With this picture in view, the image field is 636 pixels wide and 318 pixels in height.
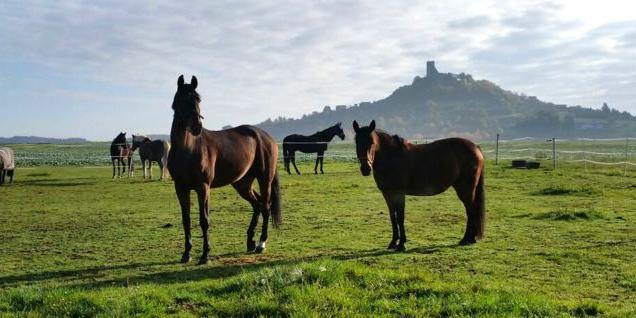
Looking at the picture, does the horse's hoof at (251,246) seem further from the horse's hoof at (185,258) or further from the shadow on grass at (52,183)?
the shadow on grass at (52,183)

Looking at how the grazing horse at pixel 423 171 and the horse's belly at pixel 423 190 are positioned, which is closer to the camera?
the grazing horse at pixel 423 171

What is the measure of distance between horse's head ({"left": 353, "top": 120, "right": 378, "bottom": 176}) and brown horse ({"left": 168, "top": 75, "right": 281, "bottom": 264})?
182cm

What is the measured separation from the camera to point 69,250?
27.3 feet

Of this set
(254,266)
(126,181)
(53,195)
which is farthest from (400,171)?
(126,181)

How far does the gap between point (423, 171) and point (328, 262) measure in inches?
117

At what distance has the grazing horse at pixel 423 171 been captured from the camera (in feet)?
26.9

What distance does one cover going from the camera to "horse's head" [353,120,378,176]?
25.7 ft

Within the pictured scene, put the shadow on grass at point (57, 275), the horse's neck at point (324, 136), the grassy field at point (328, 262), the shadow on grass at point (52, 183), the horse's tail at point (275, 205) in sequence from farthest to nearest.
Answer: the horse's neck at point (324, 136) < the shadow on grass at point (52, 183) < the horse's tail at point (275, 205) < the shadow on grass at point (57, 275) < the grassy field at point (328, 262)

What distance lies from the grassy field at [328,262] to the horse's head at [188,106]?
199 centimetres

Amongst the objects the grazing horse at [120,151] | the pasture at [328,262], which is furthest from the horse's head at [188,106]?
the grazing horse at [120,151]

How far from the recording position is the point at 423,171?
27.8 feet

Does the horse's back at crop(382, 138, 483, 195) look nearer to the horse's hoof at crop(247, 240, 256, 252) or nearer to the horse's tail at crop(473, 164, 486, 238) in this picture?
the horse's tail at crop(473, 164, 486, 238)

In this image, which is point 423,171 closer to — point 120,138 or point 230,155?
point 230,155

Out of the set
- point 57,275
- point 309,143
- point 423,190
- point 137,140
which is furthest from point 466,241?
point 137,140
